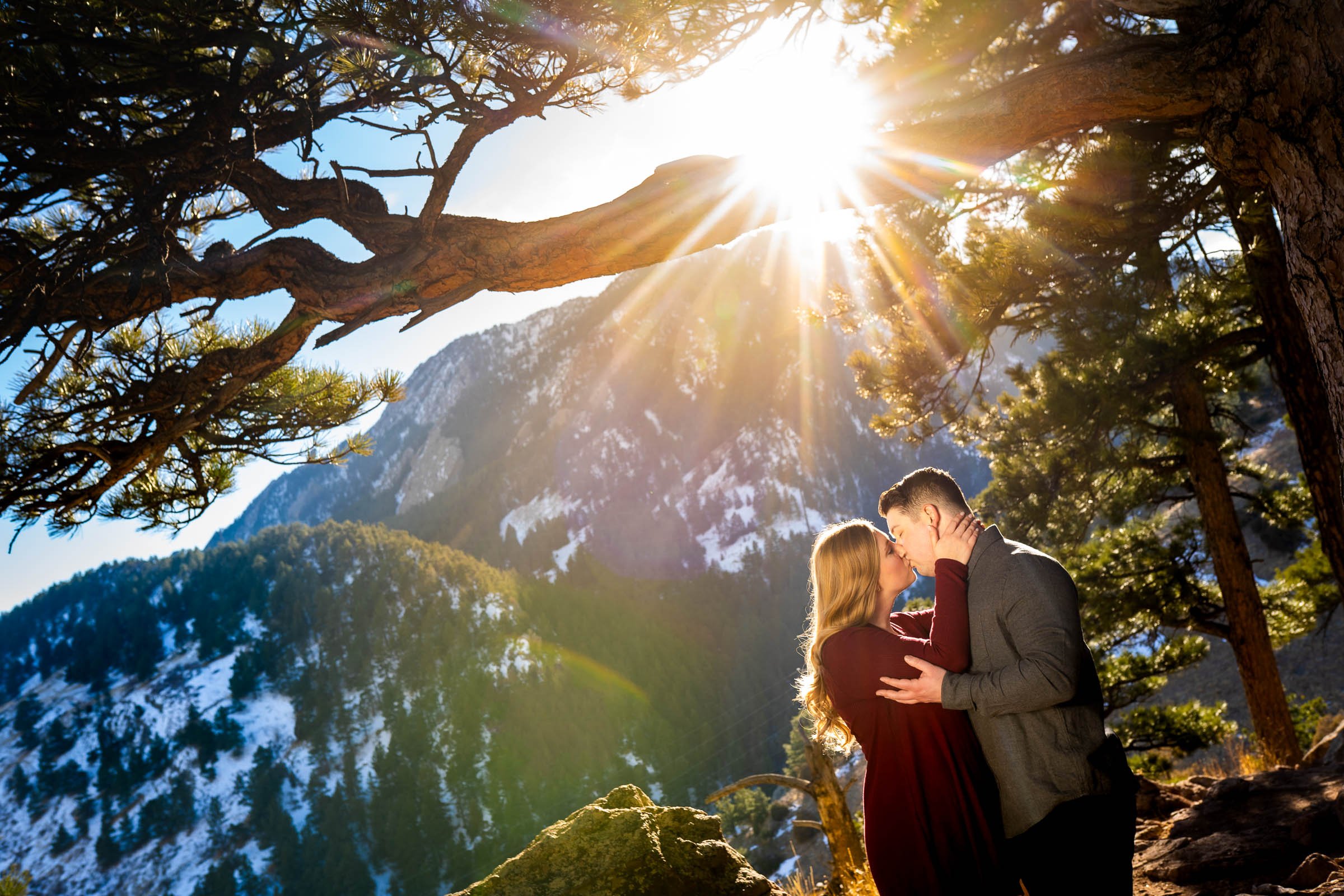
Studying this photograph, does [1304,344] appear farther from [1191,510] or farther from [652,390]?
[652,390]

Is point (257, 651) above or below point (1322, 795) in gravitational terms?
below

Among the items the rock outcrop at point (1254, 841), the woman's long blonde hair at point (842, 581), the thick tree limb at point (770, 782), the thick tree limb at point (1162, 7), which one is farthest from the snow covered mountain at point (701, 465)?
the thick tree limb at point (1162, 7)

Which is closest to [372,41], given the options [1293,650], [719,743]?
[1293,650]

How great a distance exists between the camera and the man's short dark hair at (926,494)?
87.0 inches

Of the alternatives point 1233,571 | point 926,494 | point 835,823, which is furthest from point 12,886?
point 1233,571

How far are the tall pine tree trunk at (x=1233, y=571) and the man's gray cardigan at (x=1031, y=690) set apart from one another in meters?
5.15

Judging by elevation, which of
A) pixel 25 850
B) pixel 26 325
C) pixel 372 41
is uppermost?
pixel 372 41

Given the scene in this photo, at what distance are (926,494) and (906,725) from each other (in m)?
0.67

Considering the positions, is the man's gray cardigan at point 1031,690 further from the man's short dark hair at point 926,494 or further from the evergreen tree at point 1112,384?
the evergreen tree at point 1112,384

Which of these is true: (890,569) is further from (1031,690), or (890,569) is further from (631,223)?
(631,223)

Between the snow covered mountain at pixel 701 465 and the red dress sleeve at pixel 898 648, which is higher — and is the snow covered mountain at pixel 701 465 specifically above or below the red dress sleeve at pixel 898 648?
below

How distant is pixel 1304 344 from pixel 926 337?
2307 mm

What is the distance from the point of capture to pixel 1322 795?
3467 millimetres

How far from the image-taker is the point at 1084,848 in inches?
74.1
